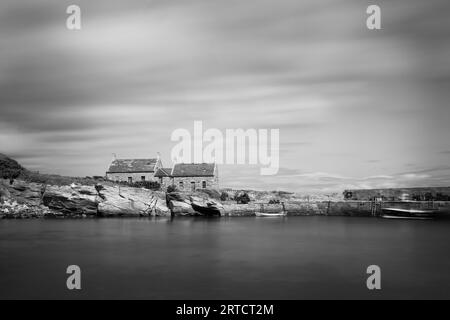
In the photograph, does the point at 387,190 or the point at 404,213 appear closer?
the point at 404,213

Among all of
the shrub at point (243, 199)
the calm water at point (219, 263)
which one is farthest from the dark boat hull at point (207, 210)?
the calm water at point (219, 263)

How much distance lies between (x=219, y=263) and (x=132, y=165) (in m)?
49.9

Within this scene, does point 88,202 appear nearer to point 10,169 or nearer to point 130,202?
point 130,202

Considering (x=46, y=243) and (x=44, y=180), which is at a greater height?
(x=44, y=180)

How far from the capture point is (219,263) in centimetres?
2550

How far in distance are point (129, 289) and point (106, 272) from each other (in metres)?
4.19

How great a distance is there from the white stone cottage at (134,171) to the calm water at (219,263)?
97.6ft

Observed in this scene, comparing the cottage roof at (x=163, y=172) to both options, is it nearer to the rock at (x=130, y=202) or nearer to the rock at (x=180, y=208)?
the rock at (x=130, y=202)

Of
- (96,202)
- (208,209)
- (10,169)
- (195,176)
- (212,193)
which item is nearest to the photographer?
(96,202)

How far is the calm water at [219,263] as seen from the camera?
18.8 metres

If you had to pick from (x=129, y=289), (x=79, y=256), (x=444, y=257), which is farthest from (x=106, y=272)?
(x=444, y=257)

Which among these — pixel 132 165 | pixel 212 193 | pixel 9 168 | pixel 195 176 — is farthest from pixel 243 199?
pixel 9 168
